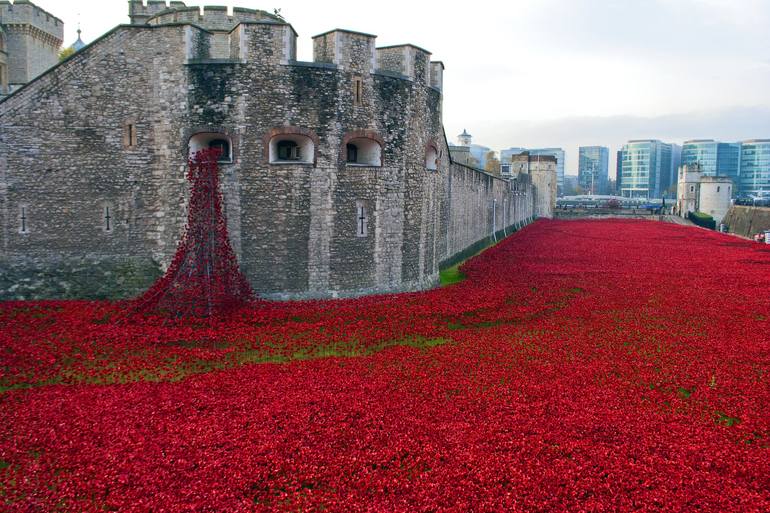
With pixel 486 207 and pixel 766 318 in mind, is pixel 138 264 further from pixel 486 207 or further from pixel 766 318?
pixel 486 207

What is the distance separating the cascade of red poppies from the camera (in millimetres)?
14898

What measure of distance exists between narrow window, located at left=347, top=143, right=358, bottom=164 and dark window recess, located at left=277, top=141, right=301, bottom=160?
178cm

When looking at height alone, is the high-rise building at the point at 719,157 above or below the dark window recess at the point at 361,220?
above

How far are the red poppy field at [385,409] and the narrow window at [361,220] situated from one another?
7.81 ft

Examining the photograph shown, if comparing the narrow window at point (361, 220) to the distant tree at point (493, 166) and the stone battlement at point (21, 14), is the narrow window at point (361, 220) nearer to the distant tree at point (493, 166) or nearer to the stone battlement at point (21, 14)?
the stone battlement at point (21, 14)

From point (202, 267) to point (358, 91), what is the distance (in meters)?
7.06

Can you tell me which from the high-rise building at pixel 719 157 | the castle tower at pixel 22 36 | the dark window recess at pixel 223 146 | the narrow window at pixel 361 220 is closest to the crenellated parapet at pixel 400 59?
the narrow window at pixel 361 220

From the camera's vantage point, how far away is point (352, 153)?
18484 millimetres

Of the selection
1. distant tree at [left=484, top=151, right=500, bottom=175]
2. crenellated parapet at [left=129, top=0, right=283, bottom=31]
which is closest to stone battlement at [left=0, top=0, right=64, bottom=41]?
crenellated parapet at [left=129, top=0, right=283, bottom=31]

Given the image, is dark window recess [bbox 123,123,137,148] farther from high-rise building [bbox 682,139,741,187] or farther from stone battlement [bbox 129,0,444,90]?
high-rise building [bbox 682,139,741,187]

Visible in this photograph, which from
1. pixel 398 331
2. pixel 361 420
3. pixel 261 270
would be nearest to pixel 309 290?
pixel 261 270

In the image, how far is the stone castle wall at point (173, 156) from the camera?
53.8ft

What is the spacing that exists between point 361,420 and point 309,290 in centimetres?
897

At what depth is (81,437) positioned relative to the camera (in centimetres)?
803
